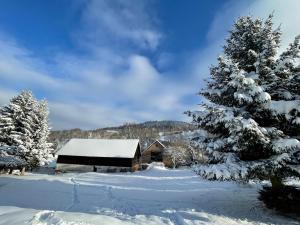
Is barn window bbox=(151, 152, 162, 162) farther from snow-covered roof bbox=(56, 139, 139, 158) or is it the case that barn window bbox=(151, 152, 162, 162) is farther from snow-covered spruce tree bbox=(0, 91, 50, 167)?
snow-covered spruce tree bbox=(0, 91, 50, 167)

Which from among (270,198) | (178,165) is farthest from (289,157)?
(178,165)

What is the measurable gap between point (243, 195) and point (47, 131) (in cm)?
3513

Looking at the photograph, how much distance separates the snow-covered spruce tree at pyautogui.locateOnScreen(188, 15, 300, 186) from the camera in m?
12.9

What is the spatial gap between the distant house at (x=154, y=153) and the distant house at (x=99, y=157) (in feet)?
43.8

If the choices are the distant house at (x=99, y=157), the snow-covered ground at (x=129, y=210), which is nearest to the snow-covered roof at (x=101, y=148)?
the distant house at (x=99, y=157)

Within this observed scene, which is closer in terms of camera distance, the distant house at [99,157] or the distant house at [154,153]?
the distant house at [99,157]

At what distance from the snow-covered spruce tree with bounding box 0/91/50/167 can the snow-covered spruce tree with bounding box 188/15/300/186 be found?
30897mm

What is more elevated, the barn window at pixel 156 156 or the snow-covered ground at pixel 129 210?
the barn window at pixel 156 156

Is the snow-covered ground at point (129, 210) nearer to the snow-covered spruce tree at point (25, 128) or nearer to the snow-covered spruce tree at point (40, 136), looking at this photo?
the snow-covered spruce tree at point (25, 128)

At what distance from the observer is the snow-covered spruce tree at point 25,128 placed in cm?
3897

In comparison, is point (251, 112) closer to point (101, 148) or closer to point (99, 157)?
point (99, 157)

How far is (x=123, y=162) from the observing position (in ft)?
161

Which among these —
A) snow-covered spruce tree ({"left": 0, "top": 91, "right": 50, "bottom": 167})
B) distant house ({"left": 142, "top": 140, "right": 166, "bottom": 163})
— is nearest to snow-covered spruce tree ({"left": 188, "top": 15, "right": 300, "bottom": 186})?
snow-covered spruce tree ({"left": 0, "top": 91, "right": 50, "bottom": 167})

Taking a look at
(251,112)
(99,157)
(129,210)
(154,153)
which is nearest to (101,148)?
(99,157)
